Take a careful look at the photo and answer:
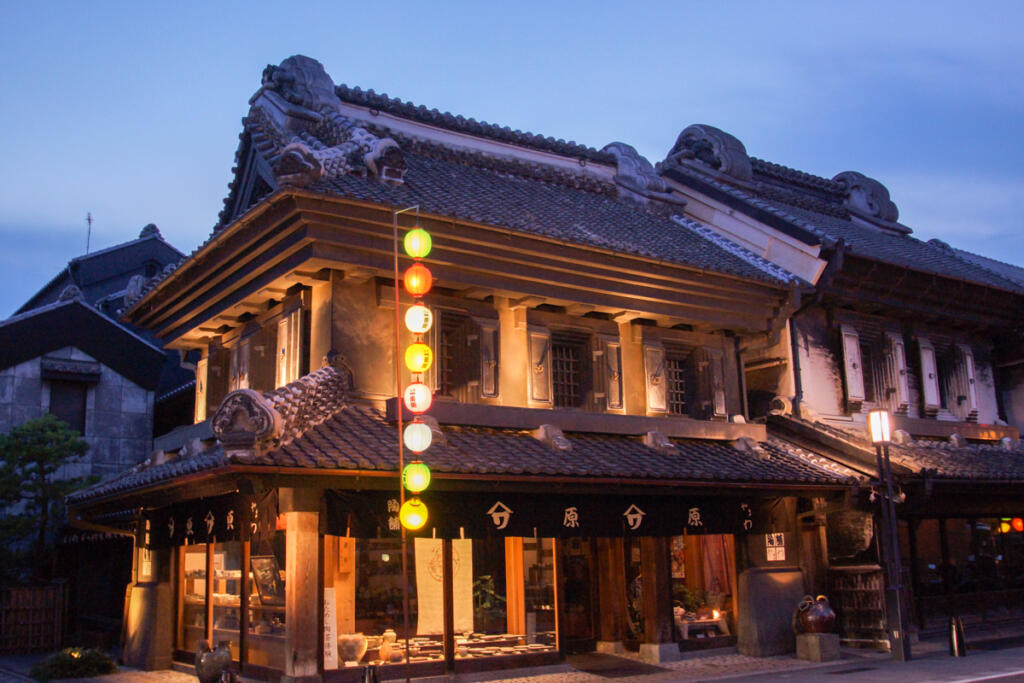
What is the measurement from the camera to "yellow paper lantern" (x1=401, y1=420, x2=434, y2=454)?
12.8 meters

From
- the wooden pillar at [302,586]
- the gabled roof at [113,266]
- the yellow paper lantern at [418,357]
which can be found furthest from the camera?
the gabled roof at [113,266]

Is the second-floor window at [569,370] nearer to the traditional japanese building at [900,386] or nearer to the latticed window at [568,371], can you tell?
the latticed window at [568,371]

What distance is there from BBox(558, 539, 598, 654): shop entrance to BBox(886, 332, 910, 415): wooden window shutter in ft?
29.8

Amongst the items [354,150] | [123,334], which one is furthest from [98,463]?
[354,150]

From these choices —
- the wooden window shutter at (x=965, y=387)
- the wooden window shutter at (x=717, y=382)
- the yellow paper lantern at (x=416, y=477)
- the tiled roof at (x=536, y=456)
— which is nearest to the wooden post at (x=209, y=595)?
the tiled roof at (x=536, y=456)

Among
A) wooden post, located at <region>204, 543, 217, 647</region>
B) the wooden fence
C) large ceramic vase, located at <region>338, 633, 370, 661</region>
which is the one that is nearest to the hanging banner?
large ceramic vase, located at <region>338, 633, 370, 661</region>

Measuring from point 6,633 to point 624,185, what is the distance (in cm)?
1879

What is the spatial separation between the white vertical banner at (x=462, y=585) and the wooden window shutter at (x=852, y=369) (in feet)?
36.0

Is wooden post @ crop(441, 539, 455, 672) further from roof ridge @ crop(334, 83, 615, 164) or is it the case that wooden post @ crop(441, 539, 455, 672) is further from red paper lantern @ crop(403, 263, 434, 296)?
roof ridge @ crop(334, 83, 615, 164)

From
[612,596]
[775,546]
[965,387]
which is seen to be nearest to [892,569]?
[775,546]

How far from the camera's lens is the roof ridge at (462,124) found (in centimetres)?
2070

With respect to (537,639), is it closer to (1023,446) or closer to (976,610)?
(976,610)

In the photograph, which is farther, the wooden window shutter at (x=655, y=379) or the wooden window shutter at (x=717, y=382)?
the wooden window shutter at (x=717, y=382)

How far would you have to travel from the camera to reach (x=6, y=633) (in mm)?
21500
